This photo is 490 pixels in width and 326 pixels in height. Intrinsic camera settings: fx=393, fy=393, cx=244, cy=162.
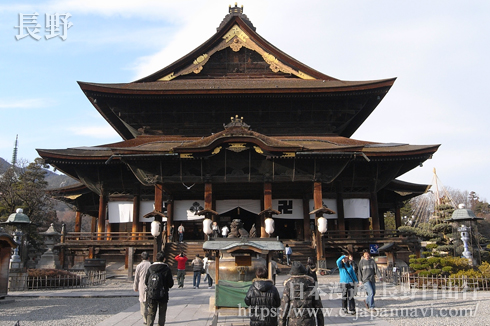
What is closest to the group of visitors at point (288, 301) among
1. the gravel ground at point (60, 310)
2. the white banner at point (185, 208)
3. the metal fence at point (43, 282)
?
the gravel ground at point (60, 310)

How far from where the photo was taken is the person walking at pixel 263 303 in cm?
614

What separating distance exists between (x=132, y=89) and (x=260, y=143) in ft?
31.4

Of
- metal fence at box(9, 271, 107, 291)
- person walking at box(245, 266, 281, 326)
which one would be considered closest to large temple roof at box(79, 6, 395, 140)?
metal fence at box(9, 271, 107, 291)

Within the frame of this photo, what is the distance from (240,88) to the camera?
25.0 metres

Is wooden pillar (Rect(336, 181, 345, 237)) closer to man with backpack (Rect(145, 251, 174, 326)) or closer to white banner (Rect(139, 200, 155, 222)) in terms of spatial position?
white banner (Rect(139, 200, 155, 222))

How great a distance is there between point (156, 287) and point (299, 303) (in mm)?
3203

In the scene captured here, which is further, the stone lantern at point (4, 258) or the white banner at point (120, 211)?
the white banner at point (120, 211)

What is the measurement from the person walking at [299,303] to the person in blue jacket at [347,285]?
4514mm

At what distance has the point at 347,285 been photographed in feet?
33.9

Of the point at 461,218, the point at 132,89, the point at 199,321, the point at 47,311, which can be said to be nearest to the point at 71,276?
the point at 47,311

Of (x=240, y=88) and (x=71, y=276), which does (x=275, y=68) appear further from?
(x=71, y=276)

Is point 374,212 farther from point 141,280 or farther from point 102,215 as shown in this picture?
point 141,280

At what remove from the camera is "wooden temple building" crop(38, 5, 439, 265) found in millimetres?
22375

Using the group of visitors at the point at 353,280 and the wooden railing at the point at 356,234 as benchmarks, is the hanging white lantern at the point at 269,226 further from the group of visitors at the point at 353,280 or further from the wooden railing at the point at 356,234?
the group of visitors at the point at 353,280
